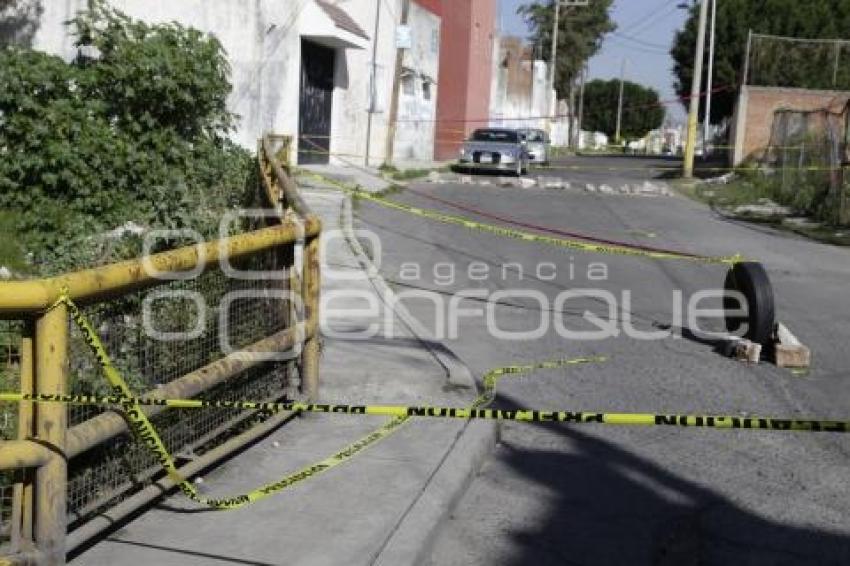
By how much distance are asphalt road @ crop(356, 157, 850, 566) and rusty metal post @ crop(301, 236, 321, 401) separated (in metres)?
1.27

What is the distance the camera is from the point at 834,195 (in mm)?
20156

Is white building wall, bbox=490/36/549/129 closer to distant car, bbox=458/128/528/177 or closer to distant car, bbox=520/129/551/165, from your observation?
distant car, bbox=520/129/551/165

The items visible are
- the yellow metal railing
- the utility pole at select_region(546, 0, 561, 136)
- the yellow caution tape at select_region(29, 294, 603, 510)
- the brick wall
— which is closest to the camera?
the yellow metal railing

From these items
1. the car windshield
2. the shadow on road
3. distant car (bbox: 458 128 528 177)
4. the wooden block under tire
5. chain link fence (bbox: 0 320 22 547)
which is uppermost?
the car windshield

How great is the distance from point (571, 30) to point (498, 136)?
56.6m

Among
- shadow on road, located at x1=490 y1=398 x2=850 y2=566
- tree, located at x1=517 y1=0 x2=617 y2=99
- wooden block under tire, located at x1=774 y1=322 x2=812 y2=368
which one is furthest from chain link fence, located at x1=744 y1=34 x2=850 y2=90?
tree, located at x1=517 y1=0 x2=617 y2=99

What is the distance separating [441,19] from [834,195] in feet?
81.3

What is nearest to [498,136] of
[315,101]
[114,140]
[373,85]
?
[373,85]

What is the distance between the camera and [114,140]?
485 inches

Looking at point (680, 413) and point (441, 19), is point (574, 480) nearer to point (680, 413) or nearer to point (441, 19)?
point (680, 413)

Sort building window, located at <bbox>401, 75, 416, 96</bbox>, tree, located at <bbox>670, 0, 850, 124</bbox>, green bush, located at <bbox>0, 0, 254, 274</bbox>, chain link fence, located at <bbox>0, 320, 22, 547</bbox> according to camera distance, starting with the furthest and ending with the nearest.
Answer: tree, located at <bbox>670, 0, 850, 124</bbox>
building window, located at <bbox>401, 75, 416, 96</bbox>
green bush, located at <bbox>0, 0, 254, 274</bbox>
chain link fence, located at <bbox>0, 320, 22, 547</bbox>

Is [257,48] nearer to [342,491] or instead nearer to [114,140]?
[114,140]

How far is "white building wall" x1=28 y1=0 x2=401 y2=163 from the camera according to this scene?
15055 millimetres

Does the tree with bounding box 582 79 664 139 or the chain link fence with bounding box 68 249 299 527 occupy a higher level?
the tree with bounding box 582 79 664 139
